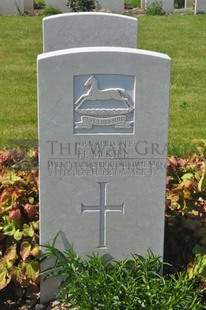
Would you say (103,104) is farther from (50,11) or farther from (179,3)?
(179,3)

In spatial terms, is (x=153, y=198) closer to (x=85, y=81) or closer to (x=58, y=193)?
(x=58, y=193)

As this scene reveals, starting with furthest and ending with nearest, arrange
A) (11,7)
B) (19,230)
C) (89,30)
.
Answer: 1. (11,7)
2. (89,30)
3. (19,230)

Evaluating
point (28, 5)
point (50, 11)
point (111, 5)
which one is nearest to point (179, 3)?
point (111, 5)

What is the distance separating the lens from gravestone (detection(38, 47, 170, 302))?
330 cm

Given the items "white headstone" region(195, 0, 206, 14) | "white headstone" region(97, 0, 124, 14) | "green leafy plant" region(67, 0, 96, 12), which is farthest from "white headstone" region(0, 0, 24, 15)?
"white headstone" region(195, 0, 206, 14)

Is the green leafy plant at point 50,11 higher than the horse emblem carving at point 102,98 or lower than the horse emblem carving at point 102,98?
lower

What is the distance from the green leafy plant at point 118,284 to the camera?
3303 millimetres

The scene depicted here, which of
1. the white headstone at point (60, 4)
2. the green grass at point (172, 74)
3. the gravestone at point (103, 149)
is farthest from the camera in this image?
the white headstone at point (60, 4)

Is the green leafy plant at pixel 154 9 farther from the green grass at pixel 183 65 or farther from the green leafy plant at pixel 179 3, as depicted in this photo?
the green leafy plant at pixel 179 3

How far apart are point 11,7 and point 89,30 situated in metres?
11.2

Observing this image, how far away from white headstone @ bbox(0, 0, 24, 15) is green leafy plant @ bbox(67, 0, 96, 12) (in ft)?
3.77

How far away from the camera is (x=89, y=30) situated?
5145 mm

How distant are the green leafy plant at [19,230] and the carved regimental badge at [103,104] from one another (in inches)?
28.1

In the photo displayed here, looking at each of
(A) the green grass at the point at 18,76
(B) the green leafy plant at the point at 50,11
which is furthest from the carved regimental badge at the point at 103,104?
(B) the green leafy plant at the point at 50,11
